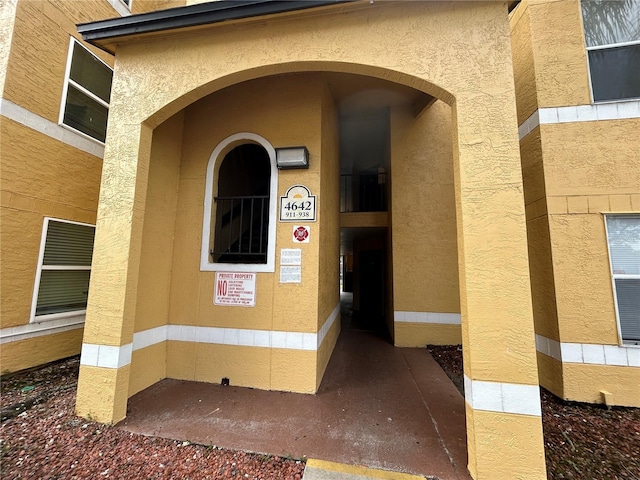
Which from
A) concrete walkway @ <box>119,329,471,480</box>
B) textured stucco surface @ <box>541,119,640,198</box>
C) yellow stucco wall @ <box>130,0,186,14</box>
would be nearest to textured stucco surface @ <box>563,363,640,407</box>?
concrete walkway @ <box>119,329,471,480</box>

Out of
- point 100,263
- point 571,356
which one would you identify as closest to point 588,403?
point 571,356

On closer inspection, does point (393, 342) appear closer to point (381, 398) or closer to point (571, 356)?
point (381, 398)

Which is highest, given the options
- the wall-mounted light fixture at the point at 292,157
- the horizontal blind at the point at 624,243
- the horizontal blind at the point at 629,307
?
the wall-mounted light fixture at the point at 292,157

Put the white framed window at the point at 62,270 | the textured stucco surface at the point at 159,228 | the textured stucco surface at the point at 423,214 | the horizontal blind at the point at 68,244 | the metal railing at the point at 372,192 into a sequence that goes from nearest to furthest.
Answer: the textured stucco surface at the point at 159,228 → the white framed window at the point at 62,270 → the horizontal blind at the point at 68,244 → the textured stucco surface at the point at 423,214 → the metal railing at the point at 372,192

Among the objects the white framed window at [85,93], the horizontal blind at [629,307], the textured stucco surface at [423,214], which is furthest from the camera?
the textured stucco surface at [423,214]

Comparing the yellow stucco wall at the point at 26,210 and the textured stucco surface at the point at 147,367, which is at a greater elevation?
the yellow stucco wall at the point at 26,210

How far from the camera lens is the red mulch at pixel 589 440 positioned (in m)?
2.16

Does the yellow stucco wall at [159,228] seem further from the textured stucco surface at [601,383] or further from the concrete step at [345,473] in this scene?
the textured stucco surface at [601,383]

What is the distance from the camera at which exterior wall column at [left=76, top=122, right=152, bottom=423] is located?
2.69m

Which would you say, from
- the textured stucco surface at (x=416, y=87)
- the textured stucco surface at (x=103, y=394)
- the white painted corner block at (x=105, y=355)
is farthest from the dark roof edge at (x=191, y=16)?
the textured stucco surface at (x=103, y=394)

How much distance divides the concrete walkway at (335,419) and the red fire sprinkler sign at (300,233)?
1967 mm

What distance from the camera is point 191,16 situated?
2.73m

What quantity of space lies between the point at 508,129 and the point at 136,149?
12.2ft

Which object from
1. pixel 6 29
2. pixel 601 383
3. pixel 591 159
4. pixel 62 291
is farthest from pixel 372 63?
pixel 62 291
